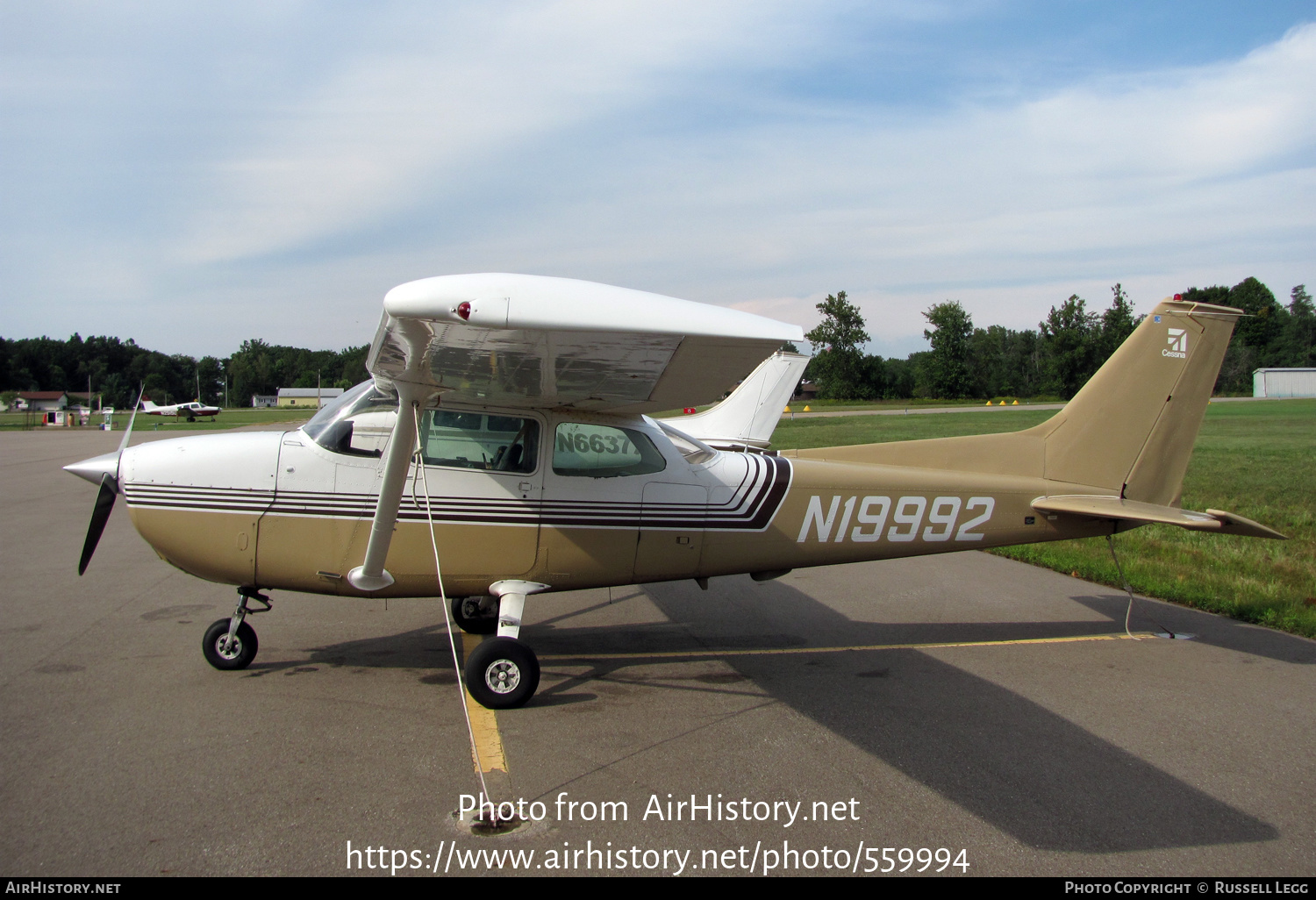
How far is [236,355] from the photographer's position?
14375 cm

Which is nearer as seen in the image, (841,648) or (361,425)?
(361,425)

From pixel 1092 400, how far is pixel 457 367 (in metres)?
4.95

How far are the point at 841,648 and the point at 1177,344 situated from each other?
3.50 m

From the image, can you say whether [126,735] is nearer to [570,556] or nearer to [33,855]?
[33,855]

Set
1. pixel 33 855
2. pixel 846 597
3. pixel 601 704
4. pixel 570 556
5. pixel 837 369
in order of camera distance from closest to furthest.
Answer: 1. pixel 33 855
2. pixel 601 704
3. pixel 570 556
4. pixel 846 597
5. pixel 837 369

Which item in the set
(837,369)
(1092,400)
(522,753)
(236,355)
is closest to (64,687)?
(522,753)

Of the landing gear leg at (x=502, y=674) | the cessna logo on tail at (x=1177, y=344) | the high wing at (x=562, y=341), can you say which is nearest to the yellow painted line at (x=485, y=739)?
the landing gear leg at (x=502, y=674)

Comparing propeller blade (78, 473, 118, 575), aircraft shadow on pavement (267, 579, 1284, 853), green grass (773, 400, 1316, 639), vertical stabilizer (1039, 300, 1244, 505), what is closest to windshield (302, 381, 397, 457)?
propeller blade (78, 473, 118, 575)

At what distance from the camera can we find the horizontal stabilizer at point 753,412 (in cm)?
1266

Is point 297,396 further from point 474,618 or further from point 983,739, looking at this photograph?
point 983,739

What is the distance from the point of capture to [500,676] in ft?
15.6

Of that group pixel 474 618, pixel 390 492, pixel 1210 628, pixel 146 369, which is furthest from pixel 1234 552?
pixel 146 369

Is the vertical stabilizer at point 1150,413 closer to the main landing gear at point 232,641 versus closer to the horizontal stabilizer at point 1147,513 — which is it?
the horizontal stabilizer at point 1147,513

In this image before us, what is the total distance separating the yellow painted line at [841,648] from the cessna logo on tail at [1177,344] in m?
2.22
